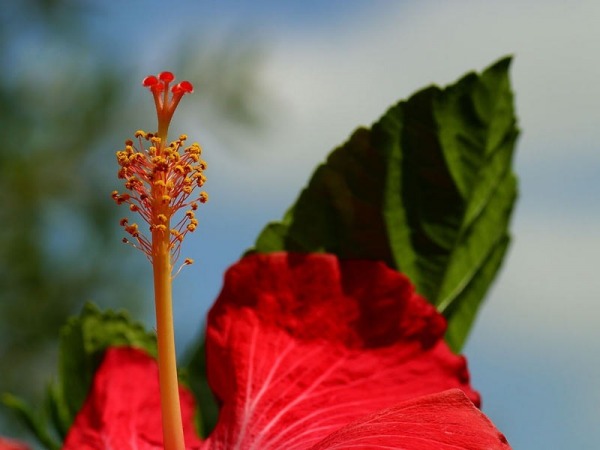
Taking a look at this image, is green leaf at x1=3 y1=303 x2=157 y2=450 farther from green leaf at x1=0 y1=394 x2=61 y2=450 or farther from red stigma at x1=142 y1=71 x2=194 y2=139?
red stigma at x1=142 y1=71 x2=194 y2=139

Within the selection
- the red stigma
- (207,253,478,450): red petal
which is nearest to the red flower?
(207,253,478,450): red petal

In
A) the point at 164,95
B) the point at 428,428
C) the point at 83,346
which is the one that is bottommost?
the point at 428,428

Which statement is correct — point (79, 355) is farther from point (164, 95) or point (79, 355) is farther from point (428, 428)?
point (428, 428)

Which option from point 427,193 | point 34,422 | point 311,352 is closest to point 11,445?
point 34,422

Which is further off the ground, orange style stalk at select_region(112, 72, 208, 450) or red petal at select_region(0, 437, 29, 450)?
orange style stalk at select_region(112, 72, 208, 450)

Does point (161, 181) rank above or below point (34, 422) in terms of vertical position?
above

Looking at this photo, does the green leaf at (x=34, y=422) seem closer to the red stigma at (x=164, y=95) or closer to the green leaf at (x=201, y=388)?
the green leaf at (x=201, y=388)
